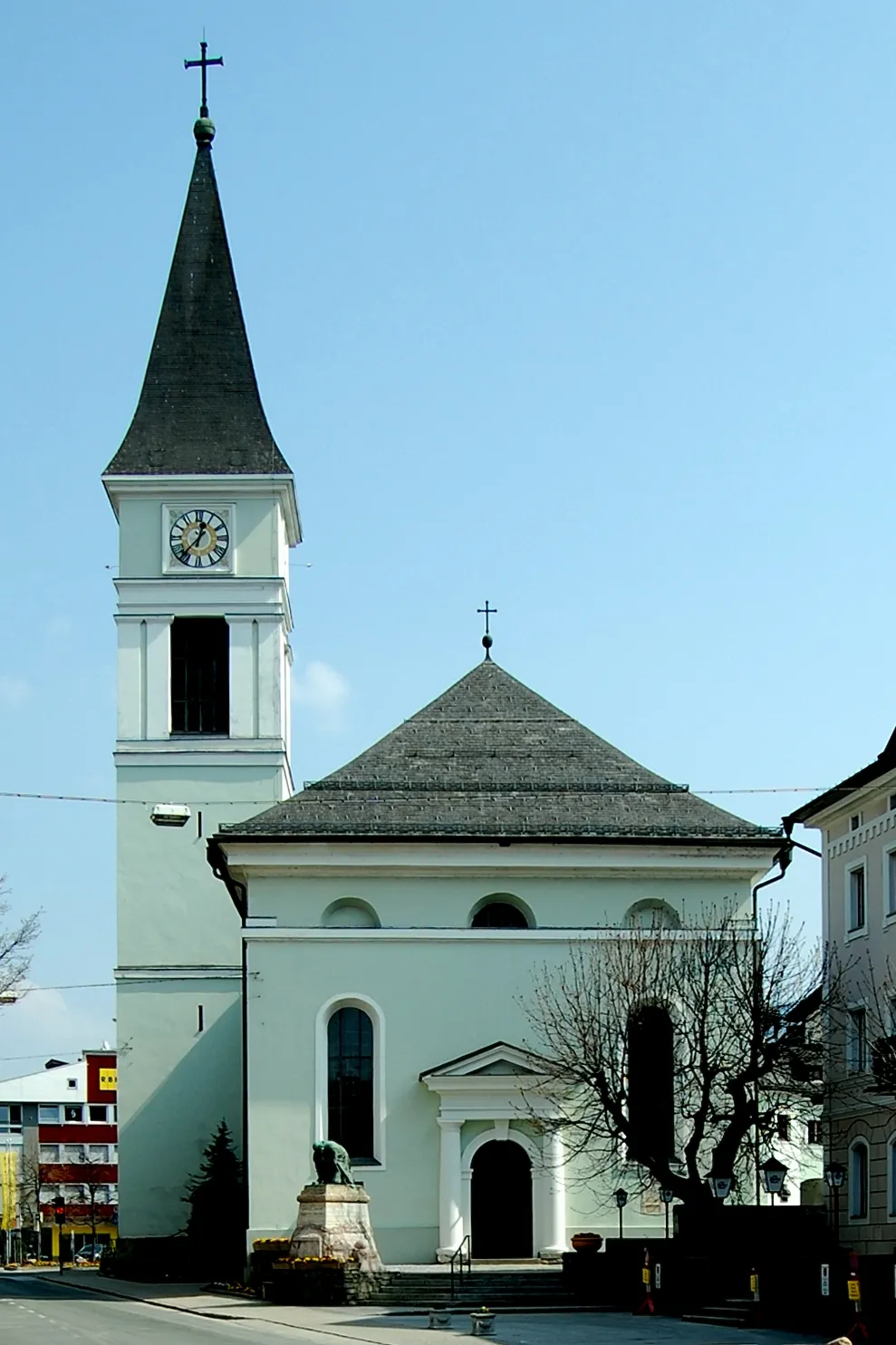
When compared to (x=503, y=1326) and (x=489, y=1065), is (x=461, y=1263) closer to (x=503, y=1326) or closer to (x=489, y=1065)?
(x=489, y=1065)

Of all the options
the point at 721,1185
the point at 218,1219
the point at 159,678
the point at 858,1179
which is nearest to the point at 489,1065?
the point at 721,1185

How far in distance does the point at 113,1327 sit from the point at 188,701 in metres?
28.6

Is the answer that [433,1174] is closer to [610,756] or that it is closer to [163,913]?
[610,756]

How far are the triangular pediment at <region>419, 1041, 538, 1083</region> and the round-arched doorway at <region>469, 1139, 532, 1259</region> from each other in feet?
5.09

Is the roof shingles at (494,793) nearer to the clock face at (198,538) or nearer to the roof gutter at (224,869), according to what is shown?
the roof gutter at (224,869)

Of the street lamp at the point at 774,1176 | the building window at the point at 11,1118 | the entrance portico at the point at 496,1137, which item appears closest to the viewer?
the street lamp at the point at 774,1176

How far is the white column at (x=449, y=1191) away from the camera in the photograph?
4712 centimetres

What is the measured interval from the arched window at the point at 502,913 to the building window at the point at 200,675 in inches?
605

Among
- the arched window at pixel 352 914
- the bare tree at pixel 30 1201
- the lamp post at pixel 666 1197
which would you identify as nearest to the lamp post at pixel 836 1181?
the lamp post at pixel 666 1197

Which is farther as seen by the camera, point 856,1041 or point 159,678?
point 159,678

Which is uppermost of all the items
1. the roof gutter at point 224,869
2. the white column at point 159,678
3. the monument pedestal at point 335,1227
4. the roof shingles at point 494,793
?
the white column at point 159,678

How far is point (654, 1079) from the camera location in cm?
4834

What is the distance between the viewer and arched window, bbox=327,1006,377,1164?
4797cm

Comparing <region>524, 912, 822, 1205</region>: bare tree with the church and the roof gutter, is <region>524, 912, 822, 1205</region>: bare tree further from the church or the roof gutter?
the roof gutter
